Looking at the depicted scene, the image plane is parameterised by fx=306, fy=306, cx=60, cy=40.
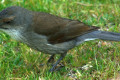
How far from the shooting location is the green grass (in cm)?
596

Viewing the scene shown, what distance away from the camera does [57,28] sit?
20.3ft

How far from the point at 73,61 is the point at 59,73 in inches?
18.7

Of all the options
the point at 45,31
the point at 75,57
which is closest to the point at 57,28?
the point at 45,31

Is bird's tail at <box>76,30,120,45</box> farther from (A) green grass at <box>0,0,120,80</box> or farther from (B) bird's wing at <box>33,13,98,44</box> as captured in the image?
(A) green grass at <box>0,0,120,80</box>

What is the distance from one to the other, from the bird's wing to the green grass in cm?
61

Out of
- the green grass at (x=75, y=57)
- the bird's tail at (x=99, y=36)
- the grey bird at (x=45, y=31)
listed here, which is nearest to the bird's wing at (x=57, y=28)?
the grey bird at (x=45, y=31)

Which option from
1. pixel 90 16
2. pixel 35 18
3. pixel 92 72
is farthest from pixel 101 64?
pixel 90 16

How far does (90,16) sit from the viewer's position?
854 centimetres

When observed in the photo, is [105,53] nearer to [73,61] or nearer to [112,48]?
[112,48]

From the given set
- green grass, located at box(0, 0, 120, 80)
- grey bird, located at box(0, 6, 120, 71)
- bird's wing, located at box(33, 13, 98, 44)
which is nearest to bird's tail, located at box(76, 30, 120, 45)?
grey bird, located at box(0, 6, 120, 71)

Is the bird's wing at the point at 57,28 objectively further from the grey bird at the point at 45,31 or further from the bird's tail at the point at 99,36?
the bird's tail at the point at 99,36

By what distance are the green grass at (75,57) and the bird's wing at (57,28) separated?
0.61 m

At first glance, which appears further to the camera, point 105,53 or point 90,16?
point 90,16

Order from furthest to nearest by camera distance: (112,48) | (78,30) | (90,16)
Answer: (90,16), (112,48), (78,30)
